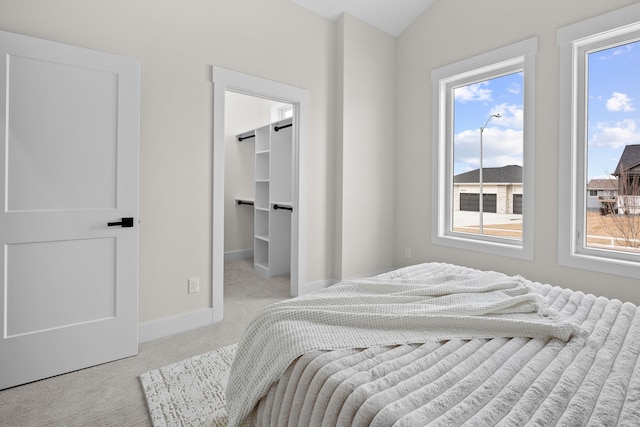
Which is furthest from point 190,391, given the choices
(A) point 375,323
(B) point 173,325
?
(A) point 375,323

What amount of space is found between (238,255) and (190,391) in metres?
3.65

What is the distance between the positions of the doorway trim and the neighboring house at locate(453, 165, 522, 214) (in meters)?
1.70

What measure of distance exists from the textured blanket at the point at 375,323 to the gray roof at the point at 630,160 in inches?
72.4

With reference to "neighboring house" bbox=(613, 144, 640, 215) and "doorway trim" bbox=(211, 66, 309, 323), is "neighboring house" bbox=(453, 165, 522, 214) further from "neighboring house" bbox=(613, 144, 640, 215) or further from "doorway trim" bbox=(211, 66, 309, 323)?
"doorway trim" bbox=(211, 66, 309, 323)

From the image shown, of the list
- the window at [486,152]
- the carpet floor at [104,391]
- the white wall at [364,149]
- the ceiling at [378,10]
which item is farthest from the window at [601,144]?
the carpet floor at [104,391]

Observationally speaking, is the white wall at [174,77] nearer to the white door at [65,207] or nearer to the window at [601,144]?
the white door at [65,207]

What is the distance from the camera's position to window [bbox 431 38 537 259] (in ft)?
9.85

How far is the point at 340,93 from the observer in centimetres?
364

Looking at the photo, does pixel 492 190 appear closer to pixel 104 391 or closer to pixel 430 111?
pixel 430 111

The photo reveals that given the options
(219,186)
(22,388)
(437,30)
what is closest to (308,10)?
(437,30)

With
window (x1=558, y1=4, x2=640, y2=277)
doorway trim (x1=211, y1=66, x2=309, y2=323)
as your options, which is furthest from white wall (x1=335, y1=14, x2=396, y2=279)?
window (x1=558, y1=4, x2=640, y2=277)

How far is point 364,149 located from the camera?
151 inches

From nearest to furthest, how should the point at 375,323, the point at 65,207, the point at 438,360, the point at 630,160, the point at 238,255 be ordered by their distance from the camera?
the point at 438,360, the point at 375,323, the point at 65,207, the point at 630,160, the point at 238,255

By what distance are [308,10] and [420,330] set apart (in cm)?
335
